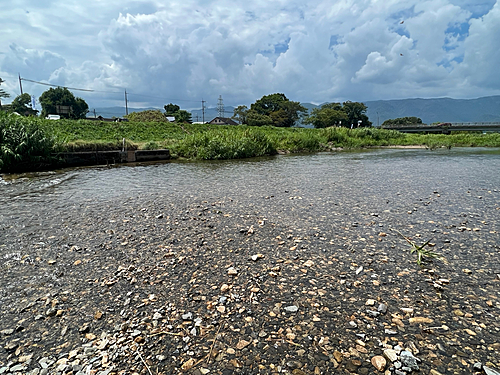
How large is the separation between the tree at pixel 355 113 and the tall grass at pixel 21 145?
127096 millimetres

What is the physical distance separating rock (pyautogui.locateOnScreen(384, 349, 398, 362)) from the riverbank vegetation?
25.0m

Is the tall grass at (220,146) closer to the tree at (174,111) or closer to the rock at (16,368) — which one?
the rock at (16,368)

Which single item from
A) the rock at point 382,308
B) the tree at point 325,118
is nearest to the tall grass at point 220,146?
the rock at point 382,308

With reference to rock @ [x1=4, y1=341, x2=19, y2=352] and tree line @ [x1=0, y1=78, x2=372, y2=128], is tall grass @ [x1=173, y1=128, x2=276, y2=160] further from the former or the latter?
tree line @ [x1=0, y1=78, x2=372, y2=128]

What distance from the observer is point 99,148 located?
91.7ft

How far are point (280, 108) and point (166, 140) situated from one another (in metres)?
88.1

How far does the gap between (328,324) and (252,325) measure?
1.12m

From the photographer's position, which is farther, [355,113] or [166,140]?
[355,113]

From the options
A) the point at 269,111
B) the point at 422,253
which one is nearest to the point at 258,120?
the point at 269,111

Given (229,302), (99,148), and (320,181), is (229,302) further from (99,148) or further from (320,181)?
(99,148)

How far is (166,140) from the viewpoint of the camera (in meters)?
37.8

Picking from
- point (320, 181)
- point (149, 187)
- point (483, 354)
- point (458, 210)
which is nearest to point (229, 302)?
point (483, 354)

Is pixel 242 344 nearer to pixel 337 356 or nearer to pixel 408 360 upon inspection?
pixel 337 356

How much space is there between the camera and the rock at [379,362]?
352 cm
